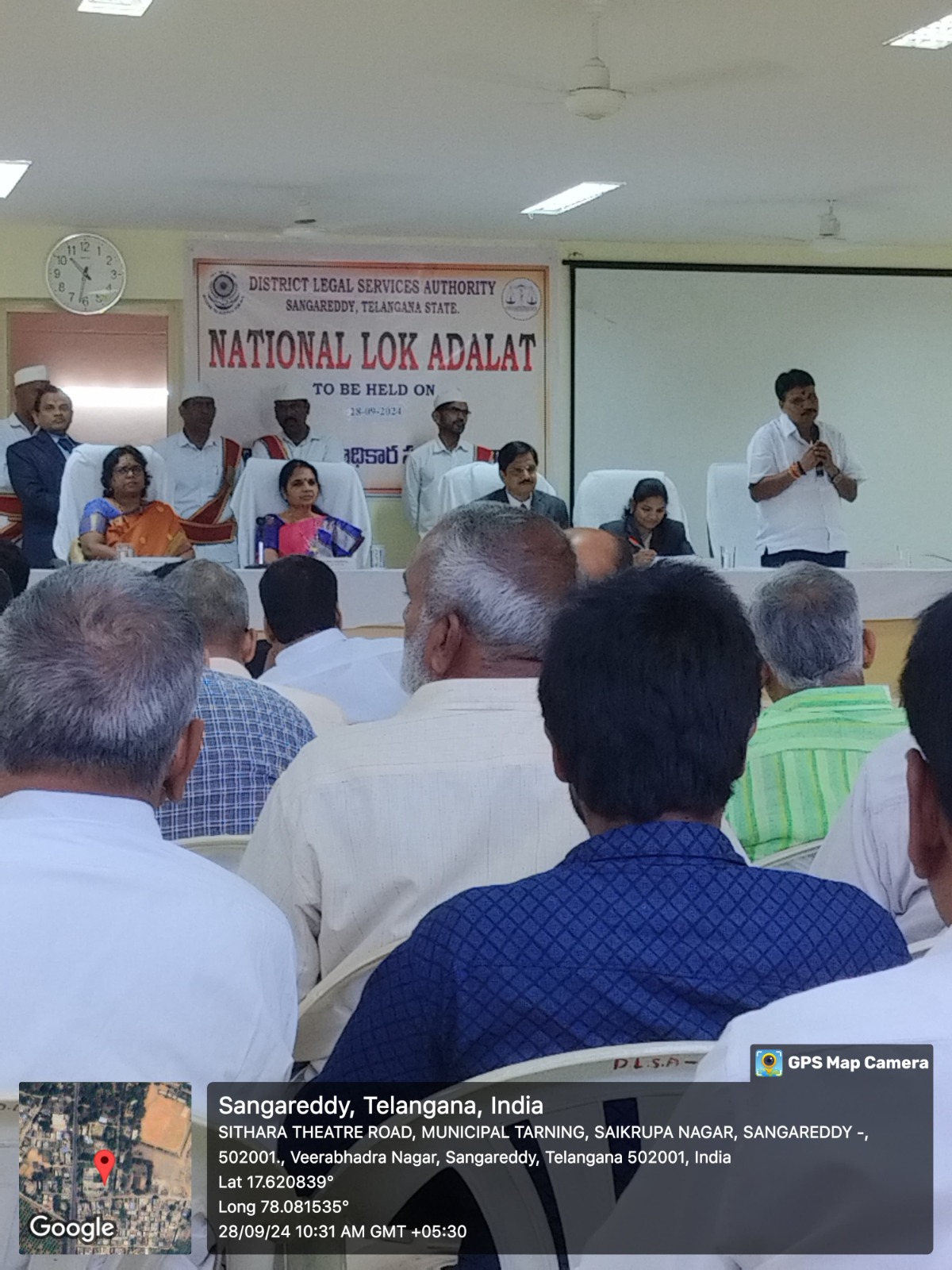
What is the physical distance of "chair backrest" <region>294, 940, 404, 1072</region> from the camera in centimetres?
129

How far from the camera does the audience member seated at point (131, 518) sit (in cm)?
699

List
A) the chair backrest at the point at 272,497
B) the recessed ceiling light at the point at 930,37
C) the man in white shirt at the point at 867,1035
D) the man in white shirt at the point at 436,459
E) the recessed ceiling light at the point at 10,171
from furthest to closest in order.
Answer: the man in white shirt at the point at 436,459 < the chair backrest at the point at 272,497 < the recessed ceiling light at the point at 10,171 < the recessed ceiling light at the point at 930,37 < the man in white shirt at the point at 867,1035

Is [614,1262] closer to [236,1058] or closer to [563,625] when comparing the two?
[236,1058]

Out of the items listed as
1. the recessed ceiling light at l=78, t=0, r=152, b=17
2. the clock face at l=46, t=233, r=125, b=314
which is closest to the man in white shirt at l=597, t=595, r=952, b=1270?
the recessed ceiling light at l=78, t=0, r=152, b=17

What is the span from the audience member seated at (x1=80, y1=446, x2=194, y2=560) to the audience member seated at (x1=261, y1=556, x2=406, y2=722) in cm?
359

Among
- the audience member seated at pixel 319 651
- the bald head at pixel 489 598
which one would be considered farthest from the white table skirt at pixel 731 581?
the bald head at pixel 489 598

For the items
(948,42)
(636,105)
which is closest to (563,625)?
(948,42)

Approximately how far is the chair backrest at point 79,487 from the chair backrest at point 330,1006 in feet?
21.5

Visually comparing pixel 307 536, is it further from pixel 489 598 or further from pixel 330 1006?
pixel 330 1006

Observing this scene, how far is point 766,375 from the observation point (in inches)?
416

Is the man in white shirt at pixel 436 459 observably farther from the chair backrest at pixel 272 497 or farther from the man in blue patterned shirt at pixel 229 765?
the man in blue patterned shirt at pixel 229 765

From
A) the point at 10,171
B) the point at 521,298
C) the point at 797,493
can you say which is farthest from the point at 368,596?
the point at 521,298

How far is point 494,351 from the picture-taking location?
33.1 ft

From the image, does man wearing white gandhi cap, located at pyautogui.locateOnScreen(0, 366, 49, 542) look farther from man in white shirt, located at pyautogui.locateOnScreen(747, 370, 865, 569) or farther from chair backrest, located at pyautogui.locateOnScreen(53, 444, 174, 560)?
man in white shirt, located at pyautogui.locateOnScreen(747, 370, 865, 569)
